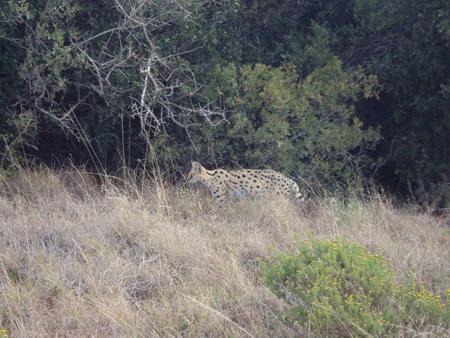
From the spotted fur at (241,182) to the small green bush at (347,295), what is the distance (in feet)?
17.0

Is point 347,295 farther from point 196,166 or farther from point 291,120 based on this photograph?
point 291,120

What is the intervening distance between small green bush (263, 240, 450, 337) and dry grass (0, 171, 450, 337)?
33 cm

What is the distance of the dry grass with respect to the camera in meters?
6.37

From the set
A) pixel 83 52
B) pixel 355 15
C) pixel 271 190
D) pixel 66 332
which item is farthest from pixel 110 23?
pixel 66 332

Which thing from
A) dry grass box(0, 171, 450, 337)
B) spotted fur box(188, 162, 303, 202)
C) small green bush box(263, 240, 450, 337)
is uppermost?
small green bush box(263, 240, 450, 337)

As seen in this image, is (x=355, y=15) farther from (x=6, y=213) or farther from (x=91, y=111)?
(x=6, y=213)

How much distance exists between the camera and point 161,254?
7637 mm

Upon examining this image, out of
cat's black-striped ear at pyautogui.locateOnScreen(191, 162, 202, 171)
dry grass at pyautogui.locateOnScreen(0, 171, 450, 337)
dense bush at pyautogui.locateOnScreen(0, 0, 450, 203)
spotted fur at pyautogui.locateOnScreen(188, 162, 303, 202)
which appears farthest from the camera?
cat's black-striped ear at pyautogui.locateOnScreen(191, 162, 202, 171)

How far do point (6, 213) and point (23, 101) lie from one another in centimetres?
226

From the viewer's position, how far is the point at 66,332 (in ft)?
20.7

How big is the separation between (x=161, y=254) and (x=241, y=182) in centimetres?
394

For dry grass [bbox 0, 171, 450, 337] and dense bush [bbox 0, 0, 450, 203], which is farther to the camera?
dense bush [bbox 0, 0, 450, 203]

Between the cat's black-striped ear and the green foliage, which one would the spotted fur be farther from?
the green foliage

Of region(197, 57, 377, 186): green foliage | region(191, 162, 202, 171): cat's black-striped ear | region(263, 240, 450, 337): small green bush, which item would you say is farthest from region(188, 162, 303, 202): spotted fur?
region(263, 240, 450, 337): small green bush
